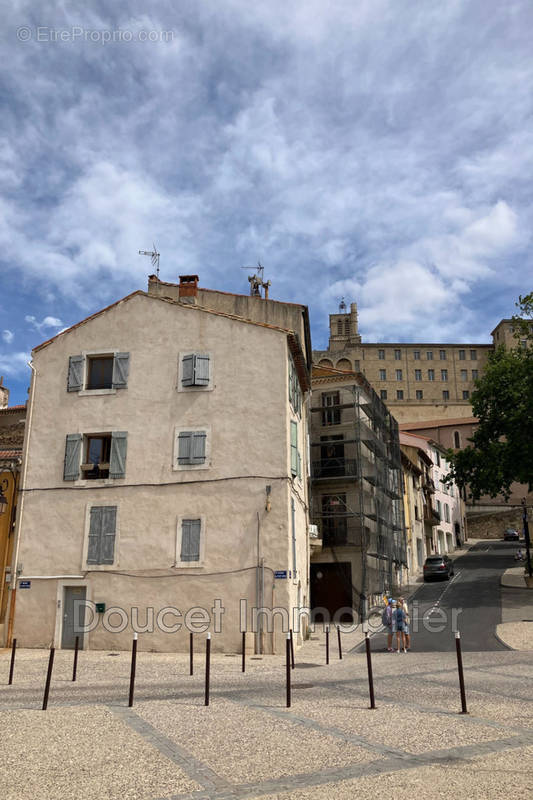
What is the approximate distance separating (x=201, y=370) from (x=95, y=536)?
627cm

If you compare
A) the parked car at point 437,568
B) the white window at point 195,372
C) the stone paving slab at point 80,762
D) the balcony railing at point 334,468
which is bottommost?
the stone paving slab at point 80,762

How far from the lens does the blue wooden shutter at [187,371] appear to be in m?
22.0

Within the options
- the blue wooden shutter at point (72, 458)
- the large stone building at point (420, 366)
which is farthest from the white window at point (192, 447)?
the large stone building at point (420, 366)

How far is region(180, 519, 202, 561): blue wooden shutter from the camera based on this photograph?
20.5 meters

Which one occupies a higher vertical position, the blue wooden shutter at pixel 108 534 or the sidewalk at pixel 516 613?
the blue wooden shutter at pixel 108 534

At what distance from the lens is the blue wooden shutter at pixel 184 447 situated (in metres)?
21.3

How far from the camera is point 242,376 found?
22000mm

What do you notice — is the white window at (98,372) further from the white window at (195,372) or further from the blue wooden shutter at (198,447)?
the blue wooden shutter at (198,447)

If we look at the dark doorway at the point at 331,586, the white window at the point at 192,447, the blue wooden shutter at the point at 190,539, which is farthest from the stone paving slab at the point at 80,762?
the dark doorway at the point at 331,586

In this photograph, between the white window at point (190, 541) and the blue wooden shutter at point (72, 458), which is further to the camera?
the blue wooden shutter at point (72, 458)

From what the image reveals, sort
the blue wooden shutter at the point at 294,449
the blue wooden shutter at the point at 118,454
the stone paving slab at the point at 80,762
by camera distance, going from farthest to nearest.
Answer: the blue wooden shutter at the point at 294,449 → the blue wooden shutter at the point at 118,454 → the stone paving slab at the point at 80,762

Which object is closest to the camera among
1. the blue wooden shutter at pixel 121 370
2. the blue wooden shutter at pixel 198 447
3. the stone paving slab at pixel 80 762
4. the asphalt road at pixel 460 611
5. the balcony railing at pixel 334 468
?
the stone paving slab at pixel 80 762

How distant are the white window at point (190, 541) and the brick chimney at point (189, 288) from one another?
905cm

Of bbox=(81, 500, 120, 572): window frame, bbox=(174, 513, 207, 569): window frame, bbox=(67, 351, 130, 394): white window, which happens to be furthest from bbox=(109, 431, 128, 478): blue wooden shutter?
bbox=(174, 513, 207, 569): window frame
